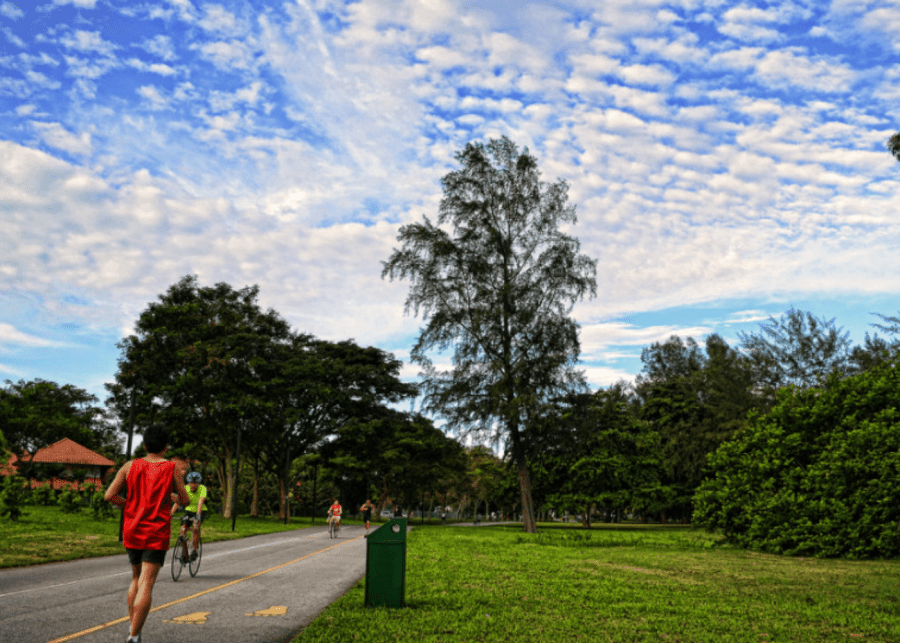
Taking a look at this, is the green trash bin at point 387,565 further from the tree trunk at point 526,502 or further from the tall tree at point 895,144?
the tree trunk at point 526,502

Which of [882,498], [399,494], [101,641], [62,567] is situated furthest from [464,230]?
[399,494]

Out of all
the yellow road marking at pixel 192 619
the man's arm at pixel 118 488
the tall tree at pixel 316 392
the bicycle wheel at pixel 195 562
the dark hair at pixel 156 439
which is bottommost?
the yellow road marking at pixel 192 619

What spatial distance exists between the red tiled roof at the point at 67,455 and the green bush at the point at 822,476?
177 ft

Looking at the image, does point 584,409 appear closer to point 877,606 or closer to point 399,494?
point 877,606

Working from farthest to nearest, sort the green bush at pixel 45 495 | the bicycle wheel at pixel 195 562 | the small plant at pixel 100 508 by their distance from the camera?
the green bush at pixel 45 495 → the small plant at pixel 100 508 → the bicycle wheel at pixel 195 562

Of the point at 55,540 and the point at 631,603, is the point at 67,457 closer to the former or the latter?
the point at 55,540

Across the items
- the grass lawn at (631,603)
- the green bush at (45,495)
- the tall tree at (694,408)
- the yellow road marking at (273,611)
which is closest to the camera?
the grass lawn at (631,603)

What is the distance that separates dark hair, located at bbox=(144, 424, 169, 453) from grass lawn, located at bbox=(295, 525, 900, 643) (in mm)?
2368

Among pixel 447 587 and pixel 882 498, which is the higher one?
pixel 882 498

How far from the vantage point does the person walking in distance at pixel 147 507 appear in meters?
5.78

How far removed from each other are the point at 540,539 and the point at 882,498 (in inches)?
512

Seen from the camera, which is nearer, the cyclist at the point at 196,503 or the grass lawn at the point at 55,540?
the cyclist at the point at 196,503

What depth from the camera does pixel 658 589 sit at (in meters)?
11.1

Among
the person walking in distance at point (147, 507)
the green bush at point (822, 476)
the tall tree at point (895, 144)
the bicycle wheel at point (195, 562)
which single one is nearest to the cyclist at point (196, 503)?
the bicycle wheel at point (195, 562)
